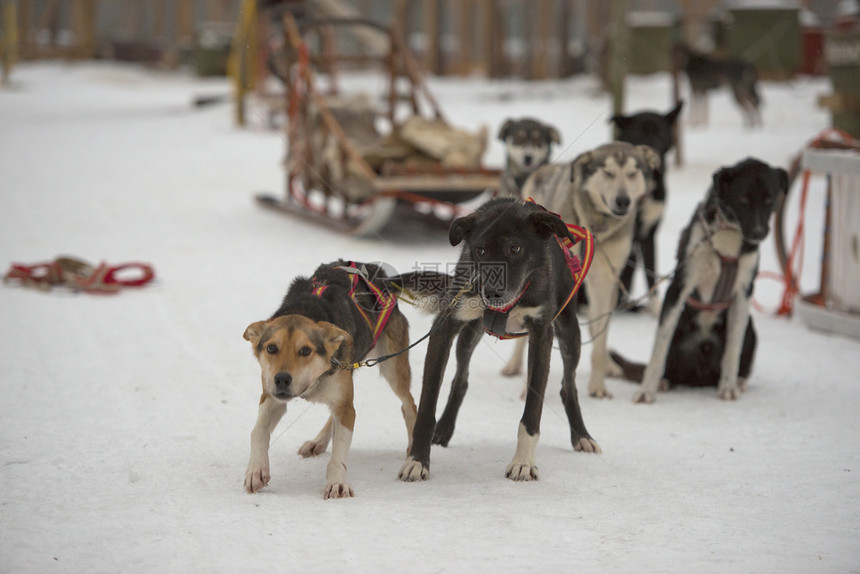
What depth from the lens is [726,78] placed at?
14.1 m

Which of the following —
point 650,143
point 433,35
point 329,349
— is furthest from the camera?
point 433,35

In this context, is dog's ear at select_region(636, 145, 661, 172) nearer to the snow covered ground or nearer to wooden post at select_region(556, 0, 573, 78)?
the snow covered ground

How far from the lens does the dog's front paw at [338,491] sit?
3332 millimetres

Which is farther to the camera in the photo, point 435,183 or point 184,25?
point 184,25

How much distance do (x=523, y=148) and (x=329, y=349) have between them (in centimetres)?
324

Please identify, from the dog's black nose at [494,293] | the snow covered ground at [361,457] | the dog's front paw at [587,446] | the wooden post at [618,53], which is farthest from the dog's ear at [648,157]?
the wooden post at [618,53]

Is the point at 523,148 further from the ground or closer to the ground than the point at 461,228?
further from the ground

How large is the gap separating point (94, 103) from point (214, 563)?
20.1 metres

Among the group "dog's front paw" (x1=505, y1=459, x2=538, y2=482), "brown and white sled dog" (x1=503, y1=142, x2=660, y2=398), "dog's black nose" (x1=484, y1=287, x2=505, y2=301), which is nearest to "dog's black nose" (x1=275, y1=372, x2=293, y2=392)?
"dog's black nose" (x1=484, y1=287, x2=505, y2=301)

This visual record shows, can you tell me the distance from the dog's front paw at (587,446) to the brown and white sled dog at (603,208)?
966 millimetres

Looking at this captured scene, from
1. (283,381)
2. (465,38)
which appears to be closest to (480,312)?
(283,381)

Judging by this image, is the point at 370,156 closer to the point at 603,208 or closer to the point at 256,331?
the point at 603,208

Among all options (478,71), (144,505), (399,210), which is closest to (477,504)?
(144,505)

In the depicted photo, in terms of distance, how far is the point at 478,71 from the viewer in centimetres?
2578
